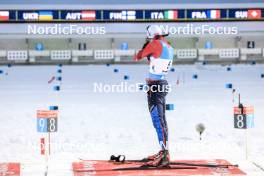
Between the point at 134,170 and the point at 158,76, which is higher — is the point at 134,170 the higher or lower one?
the lower one

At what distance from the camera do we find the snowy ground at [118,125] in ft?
Result: 22.9

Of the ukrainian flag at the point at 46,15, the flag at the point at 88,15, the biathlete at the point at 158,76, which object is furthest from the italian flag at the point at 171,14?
the biathlete at the point at 158,76

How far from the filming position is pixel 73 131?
29.2 feet

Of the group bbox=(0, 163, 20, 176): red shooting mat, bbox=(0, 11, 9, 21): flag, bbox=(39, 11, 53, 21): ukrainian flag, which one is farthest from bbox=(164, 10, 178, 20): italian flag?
bbox=(0, 163, 20, 176): red shooting mat

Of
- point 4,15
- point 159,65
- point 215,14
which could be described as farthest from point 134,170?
point 4,15

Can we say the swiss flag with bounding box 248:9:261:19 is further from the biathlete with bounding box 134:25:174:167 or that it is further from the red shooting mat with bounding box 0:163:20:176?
the red shooting mat with bounding box 0:163:20:176

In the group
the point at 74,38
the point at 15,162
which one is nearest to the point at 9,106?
the point at 15,162

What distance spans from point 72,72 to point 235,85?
325 inches

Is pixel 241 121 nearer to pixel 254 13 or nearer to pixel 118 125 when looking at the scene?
pixel 118 125

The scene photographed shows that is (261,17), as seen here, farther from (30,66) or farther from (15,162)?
(15,162)

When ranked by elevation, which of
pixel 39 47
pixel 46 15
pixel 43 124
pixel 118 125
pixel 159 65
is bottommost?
pixel 118 125

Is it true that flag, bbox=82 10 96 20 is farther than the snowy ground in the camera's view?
Yes

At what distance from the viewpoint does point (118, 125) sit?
9.58m

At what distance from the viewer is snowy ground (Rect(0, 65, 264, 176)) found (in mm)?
6973
